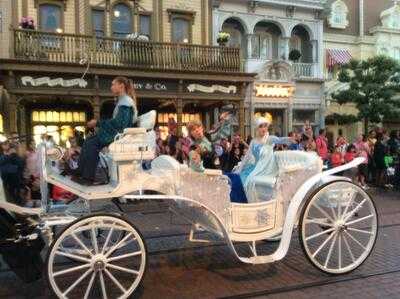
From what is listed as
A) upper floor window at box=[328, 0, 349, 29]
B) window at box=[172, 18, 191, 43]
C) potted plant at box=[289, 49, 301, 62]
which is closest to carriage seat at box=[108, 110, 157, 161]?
window at box=[172, 18, 191, 43]

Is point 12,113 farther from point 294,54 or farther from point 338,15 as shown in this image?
point 338,15

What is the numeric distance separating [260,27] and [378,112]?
683cm

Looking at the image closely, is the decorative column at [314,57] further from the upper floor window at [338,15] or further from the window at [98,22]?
the window at [98,22]

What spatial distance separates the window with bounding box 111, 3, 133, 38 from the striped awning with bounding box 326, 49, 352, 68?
36.6 ft

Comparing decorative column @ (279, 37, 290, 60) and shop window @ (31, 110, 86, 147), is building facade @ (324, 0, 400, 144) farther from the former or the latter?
shop window @ (31, 110, 86, 147)

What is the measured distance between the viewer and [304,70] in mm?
26938

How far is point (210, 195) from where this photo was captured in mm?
5891

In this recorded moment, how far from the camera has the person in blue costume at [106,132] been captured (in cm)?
571

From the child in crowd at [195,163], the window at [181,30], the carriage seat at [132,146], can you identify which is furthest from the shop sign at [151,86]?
the carriage seat at [132,146]

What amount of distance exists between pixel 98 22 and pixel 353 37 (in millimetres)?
14574

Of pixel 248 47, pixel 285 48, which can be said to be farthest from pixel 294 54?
pixel 248 47

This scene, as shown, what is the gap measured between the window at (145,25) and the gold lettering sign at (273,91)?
562 cm

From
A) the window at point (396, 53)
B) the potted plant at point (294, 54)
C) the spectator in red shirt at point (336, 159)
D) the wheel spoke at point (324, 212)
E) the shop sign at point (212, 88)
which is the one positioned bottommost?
the spectator in red shirt at point (336, 159)

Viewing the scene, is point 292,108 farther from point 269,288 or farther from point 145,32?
point 269,288
